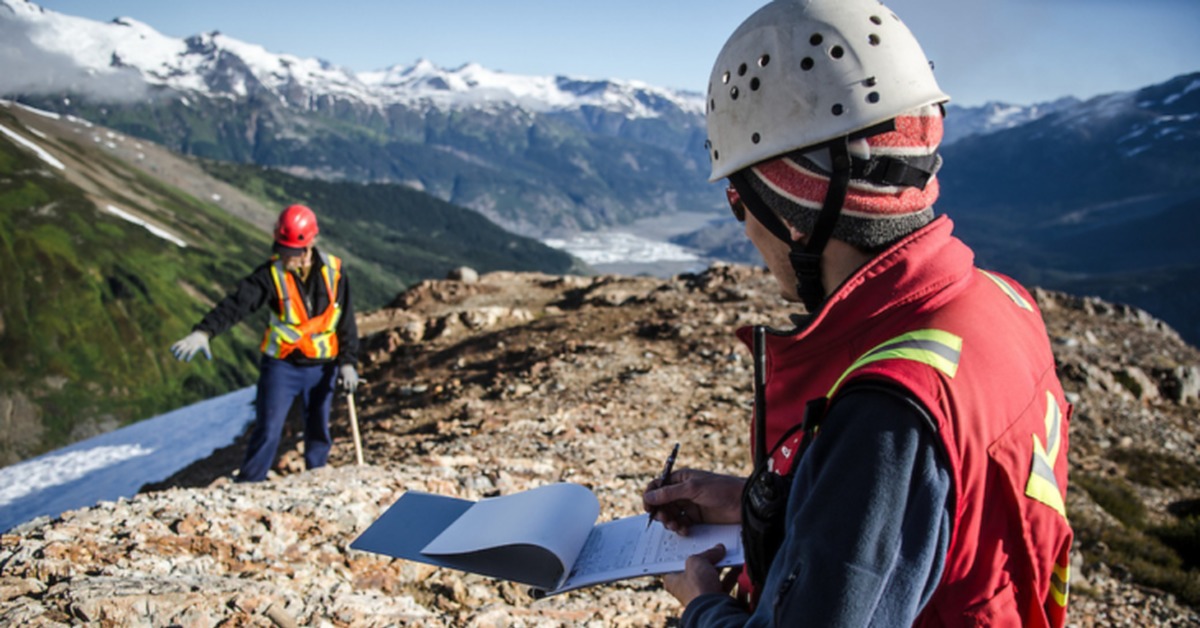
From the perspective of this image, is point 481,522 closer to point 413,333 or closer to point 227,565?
point 227,565

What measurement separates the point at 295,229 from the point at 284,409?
203 centimetres

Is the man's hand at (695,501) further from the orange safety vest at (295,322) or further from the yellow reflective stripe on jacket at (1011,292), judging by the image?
the orange safety vest at (295,322)

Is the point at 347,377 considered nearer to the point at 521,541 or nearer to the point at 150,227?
the point at 521,541

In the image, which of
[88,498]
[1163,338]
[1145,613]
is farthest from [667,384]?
[1163,338]

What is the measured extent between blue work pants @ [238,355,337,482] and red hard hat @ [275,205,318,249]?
133cm

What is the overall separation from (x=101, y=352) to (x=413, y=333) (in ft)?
409

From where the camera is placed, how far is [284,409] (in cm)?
780

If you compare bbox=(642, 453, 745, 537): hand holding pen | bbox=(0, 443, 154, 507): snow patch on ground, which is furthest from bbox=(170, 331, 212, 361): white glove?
bbox=(0, 443, 154, 507): snow patch on ground

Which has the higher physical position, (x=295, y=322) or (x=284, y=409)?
A: (x=295, y=322)

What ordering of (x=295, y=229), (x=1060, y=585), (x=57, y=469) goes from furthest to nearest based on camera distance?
(x=57, y=469) < (x=295, y=229) < (x=1060, y=585)

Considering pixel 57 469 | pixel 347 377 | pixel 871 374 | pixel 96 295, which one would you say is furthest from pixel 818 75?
pixel 96 295

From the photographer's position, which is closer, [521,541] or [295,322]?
[521,541]

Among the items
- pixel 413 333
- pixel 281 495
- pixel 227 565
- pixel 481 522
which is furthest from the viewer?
pixel 413 333

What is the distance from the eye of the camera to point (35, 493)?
13.0 metres
